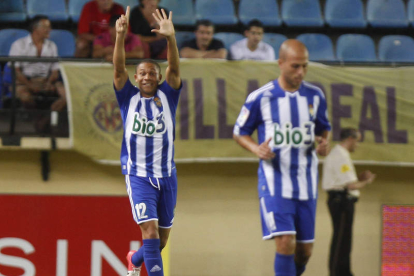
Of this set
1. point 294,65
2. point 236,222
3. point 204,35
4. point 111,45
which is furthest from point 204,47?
point 294,65

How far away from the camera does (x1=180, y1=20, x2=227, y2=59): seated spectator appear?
316 inches

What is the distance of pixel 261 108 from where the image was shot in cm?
520

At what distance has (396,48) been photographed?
10.0 m

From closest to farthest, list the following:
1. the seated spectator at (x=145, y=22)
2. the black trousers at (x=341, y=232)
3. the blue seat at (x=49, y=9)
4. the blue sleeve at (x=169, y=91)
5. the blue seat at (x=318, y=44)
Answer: the blue sleeve at (x=169, y=91)
the black trousers at (x=341, y=232)
the seated spectator at (x=145, y=22)
the blue seat at (x=318, y=44)
the blue seat at (x=49, y=9)

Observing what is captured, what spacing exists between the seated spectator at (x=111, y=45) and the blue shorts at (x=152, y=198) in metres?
2.27

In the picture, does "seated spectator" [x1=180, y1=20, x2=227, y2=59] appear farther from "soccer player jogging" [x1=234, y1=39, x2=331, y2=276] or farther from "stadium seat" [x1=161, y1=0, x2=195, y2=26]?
"soccer player jogging" [x1=234, y1=39, x2=331, y2=276]

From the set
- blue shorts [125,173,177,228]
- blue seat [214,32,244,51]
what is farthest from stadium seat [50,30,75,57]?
blue shorts [125,173,177,228]

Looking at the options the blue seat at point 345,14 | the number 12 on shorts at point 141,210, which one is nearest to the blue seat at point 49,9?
the blue seat at point 345,14

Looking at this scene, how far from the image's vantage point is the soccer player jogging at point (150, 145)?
573 centimetres

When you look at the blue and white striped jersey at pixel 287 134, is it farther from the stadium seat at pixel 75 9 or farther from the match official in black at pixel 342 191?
the stadium seat at pixel 75 9

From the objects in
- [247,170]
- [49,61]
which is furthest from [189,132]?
[49,61]

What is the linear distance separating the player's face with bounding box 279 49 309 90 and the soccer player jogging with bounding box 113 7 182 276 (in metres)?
1.12

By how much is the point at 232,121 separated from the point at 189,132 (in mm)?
517

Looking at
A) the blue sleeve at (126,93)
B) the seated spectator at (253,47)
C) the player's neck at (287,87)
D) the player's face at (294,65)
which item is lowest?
the blue sleeve at (126,93)
